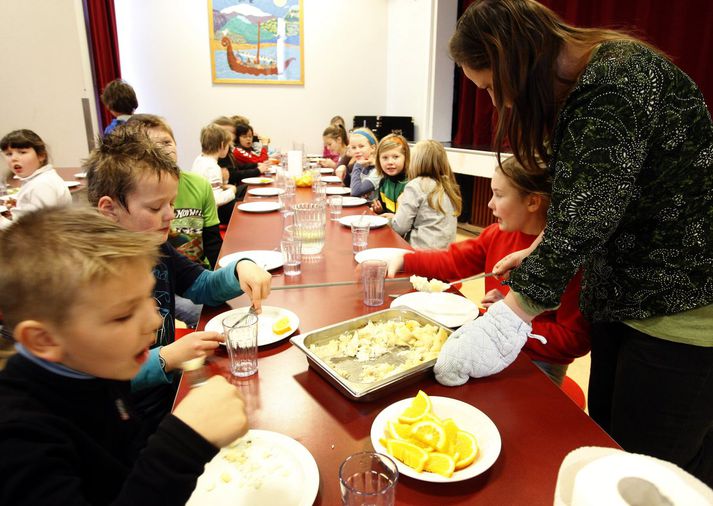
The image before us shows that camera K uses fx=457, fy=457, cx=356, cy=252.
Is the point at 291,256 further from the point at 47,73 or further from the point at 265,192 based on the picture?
the point at 47,73

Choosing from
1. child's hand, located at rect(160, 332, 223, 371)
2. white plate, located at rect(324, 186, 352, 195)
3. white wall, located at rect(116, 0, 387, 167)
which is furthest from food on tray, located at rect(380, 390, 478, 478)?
white wall, located at rect(116, 0, 387, 167)

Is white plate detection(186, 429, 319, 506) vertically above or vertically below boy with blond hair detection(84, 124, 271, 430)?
below

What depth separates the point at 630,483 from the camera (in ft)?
1.57

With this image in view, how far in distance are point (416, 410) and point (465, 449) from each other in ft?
0.36

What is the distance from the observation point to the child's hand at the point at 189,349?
1085 mm

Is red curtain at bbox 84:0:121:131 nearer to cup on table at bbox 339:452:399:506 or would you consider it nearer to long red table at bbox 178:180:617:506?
long red table at bbox 178:180:617:506

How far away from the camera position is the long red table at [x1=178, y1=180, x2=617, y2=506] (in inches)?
28.2

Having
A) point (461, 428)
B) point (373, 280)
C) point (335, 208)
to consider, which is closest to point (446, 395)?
point (461, 428)

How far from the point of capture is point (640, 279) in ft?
3.39

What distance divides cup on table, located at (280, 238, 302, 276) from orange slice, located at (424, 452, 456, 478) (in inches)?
39.0

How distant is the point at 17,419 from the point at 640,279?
3.88 feet

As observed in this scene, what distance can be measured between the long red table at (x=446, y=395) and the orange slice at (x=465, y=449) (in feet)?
0.10

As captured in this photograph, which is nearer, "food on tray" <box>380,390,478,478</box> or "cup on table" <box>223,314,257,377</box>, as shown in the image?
"food on tray" <box>380,390,478,478</box>

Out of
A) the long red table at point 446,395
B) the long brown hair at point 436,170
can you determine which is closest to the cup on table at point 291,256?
the long red table at point 446,395
